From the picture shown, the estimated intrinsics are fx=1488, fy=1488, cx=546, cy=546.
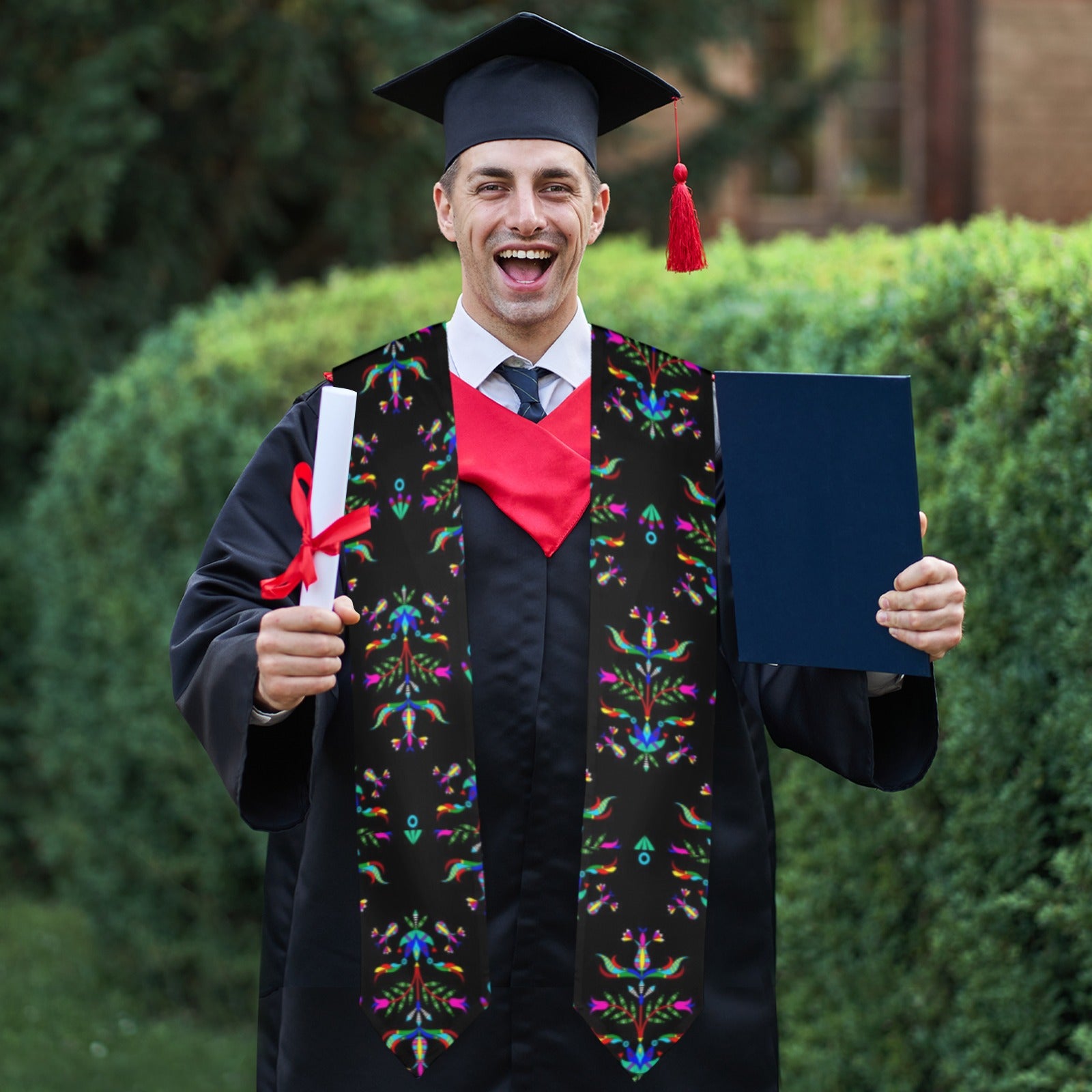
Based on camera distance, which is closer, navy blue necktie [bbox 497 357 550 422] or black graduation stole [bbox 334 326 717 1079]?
black graduation stole [bbox 334 326 717 1079]

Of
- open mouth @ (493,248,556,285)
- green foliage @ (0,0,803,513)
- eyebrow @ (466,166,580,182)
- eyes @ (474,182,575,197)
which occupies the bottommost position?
open mouth @ (493,248,556,285)

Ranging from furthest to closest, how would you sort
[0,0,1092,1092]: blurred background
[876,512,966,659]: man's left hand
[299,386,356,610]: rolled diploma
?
[0,0,1092,1092]: blurred background
[876,512,966,659]: man's left hand
[299,386,356,610]: rolled diploma

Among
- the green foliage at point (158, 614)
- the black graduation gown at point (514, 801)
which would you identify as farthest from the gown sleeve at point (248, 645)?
the green foliage at point (158, 614)

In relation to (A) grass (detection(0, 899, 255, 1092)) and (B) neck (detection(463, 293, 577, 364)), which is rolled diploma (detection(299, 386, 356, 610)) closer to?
(B) neck (detection(463, 293, 577, 364))

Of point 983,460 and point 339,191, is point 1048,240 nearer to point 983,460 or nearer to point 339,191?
point 983,460

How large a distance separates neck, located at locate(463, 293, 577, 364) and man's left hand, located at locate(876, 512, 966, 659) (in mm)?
683

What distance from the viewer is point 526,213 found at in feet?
7.54

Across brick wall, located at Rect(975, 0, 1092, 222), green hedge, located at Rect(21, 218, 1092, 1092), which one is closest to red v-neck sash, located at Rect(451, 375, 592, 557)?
green hedge, located at Rect(21, 218, 1092, 1092)

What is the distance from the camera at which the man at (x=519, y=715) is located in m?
2.22

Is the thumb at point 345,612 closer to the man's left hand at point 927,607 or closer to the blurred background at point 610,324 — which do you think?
the man's left hand at point 927,607

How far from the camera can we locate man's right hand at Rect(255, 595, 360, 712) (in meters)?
1.96

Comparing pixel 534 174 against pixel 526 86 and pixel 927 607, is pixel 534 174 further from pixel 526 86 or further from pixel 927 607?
pixel 927 607

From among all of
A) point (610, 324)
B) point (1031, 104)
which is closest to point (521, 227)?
point (610, 324)

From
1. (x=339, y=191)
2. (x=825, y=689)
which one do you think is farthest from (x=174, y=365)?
(x=825, y=689)
